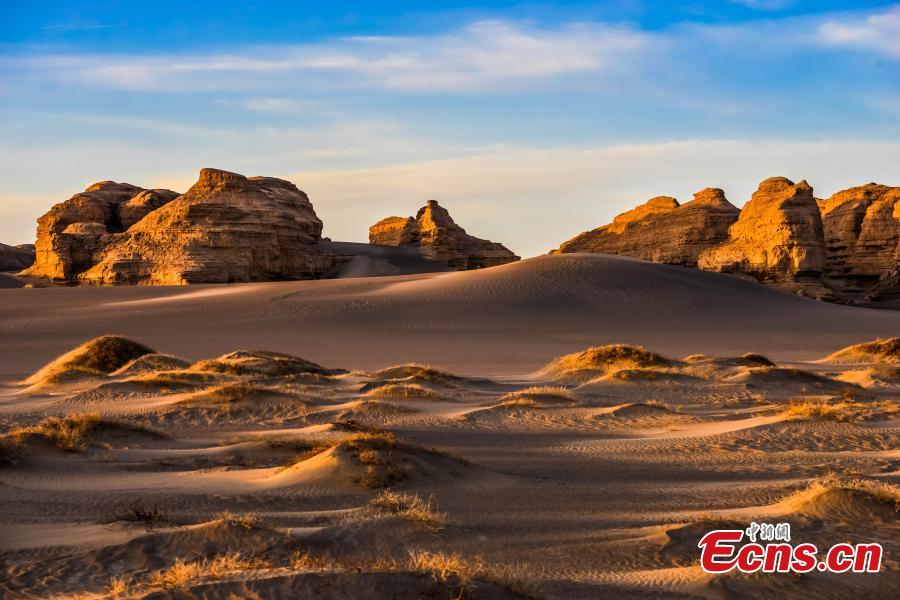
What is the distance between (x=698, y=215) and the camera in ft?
293

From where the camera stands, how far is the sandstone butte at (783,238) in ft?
235

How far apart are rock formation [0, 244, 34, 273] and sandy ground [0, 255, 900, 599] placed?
85.3 metres

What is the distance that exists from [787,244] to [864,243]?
17768 mm

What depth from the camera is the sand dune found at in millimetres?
34438

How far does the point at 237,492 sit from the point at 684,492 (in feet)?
13.8

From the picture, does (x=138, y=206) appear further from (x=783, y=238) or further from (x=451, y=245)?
(x=783, y=238)

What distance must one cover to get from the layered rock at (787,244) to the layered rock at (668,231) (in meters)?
12.1

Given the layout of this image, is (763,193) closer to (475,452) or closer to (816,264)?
(816,264)

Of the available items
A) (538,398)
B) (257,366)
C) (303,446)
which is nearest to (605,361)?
(538,398)

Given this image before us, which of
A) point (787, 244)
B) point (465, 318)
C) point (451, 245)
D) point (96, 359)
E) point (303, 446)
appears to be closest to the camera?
point (303, 446)

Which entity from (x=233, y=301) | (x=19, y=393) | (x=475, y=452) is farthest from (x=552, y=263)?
(x=475, y=452)

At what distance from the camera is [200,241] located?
2766 inches

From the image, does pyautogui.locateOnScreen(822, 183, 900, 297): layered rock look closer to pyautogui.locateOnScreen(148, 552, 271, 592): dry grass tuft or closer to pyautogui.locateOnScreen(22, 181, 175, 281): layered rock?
pyautogui.locateOnScreen(22, 181, 175, 281): layered rock

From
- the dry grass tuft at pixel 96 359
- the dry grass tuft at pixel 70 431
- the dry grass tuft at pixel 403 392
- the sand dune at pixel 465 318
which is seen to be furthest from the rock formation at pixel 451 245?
the dry grass tuft at pixel 70 431
